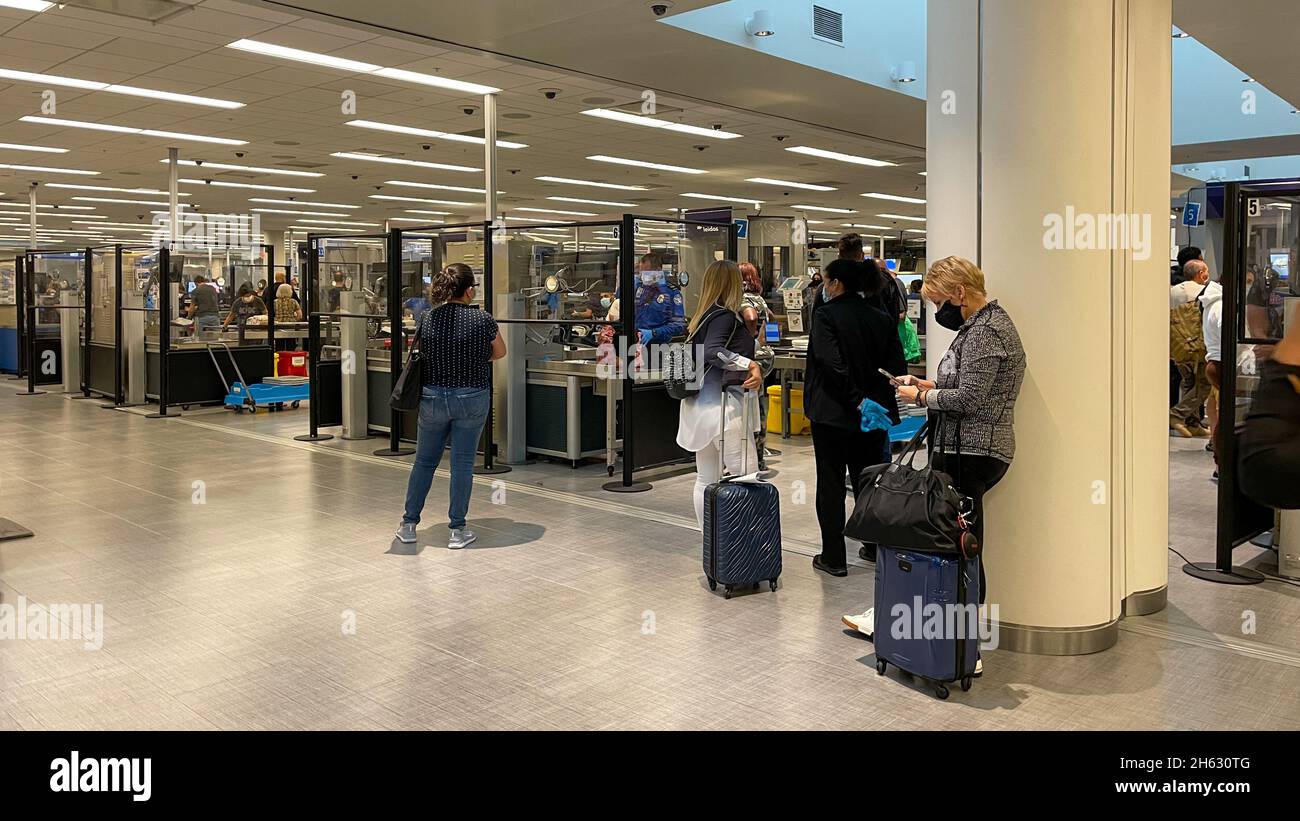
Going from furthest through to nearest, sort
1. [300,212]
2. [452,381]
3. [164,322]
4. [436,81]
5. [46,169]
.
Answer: [300,212]
[46,169]
[164,322]
[436,81]
[452,381]

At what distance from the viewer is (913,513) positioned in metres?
3.66

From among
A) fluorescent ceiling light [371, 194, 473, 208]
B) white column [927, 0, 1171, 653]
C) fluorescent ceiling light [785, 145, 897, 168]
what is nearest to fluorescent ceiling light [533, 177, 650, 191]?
fluorescent ceiling light [371, 194, 473, 208]

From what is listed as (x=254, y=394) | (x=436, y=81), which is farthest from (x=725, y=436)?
(x=254, y=394)

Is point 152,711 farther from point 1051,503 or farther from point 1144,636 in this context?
point 1144,636

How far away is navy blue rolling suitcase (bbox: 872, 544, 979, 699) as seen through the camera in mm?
3682

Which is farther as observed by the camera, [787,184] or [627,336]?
[787,184]

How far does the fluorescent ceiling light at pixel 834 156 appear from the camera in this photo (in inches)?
597

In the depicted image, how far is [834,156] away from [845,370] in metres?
11.6

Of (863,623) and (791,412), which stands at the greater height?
(791,412)

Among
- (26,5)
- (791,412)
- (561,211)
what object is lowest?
(791,412)

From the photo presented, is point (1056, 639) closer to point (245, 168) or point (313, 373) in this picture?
point (313, 373)

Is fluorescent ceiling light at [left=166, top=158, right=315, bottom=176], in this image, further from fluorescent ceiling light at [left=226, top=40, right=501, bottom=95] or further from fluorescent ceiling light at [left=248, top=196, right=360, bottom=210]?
fluorescent ceiling light at [left=226, top=40, right=501, bottom=95]

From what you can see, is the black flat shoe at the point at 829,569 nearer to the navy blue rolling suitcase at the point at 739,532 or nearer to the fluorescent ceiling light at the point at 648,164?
the navy blue rolling suitcase at the point at 739,532

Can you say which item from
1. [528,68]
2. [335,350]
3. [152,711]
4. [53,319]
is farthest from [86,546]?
[53,319]
